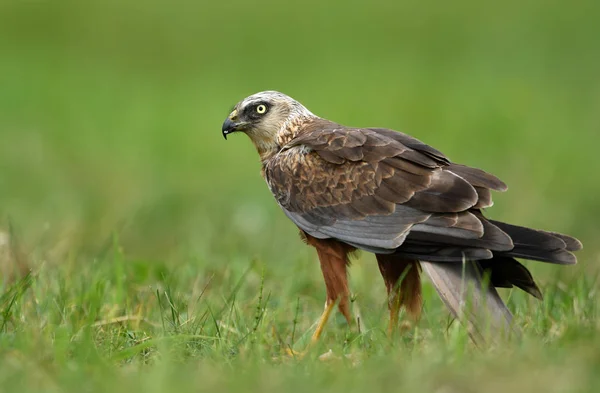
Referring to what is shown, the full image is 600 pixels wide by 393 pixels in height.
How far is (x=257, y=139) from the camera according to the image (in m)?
6.82

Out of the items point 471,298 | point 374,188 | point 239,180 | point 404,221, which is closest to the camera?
point 471,298

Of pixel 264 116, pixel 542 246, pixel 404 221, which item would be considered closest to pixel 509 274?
pixel 542 246

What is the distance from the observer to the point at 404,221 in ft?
17.8

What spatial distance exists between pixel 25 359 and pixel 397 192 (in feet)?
7.32

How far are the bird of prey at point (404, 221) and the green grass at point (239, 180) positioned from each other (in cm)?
26

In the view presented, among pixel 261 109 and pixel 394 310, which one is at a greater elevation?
pixel 261 109

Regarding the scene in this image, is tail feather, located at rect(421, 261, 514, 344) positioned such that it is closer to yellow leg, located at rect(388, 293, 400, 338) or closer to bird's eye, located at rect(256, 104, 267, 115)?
yellow leg, located at rect(388, 293, 400, 338)

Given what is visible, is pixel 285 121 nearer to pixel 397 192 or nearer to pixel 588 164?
pixel 397 192

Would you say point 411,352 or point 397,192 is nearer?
point 411,352

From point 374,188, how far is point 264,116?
1.34 metres

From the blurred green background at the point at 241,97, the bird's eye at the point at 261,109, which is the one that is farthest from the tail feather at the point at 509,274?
the blurred green background at the point at 241,97

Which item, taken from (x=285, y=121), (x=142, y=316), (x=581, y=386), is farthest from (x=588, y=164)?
(x=581, y=386)

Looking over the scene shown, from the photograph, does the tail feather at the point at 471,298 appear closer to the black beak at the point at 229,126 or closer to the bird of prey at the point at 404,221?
the bird of prey at the point at 404,221

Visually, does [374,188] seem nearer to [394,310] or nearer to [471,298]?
[394,310]
